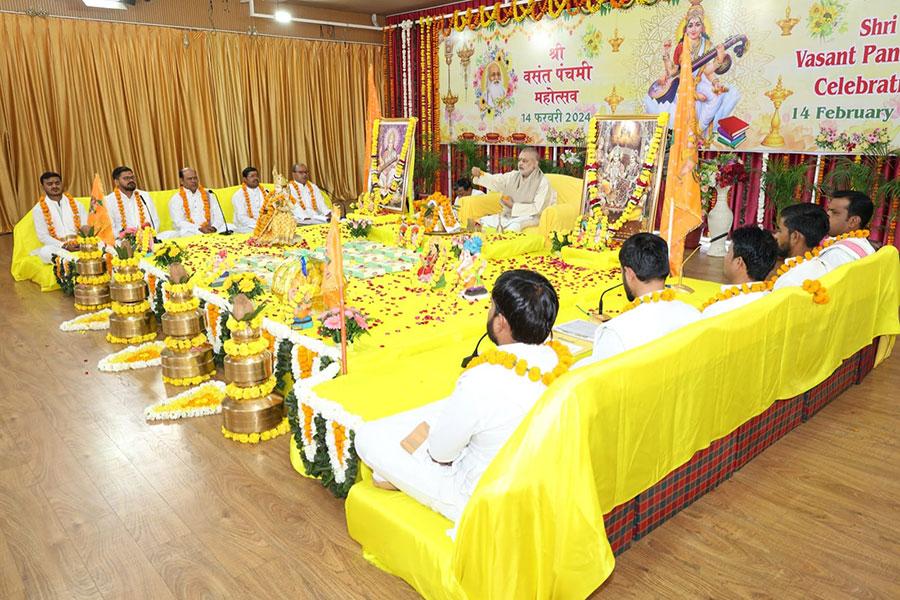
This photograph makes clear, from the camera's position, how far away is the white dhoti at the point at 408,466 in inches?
86.7

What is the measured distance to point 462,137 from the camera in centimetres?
1076

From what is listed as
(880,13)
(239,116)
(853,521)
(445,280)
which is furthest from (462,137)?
(853,521)

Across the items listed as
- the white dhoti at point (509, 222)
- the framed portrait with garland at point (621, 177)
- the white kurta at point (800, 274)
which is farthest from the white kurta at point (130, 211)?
the white kurta at point (800, 274)

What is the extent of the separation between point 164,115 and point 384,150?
15.0ft

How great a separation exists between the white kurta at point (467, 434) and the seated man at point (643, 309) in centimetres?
52

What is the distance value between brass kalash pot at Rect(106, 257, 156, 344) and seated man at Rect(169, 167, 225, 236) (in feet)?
6.47

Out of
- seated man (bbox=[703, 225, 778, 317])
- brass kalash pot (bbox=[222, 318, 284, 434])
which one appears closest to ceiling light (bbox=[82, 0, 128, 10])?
brass kalash pot (bbox=[222, 318, 284, 434])

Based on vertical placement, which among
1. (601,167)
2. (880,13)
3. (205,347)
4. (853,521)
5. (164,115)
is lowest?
(853,521)

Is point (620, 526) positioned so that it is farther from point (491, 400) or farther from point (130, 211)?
point (130, 211)

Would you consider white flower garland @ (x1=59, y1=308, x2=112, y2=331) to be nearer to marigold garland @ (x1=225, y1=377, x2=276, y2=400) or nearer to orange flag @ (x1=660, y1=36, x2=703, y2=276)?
marigold garland @ (x1=225, y1=377, x2=276, y2=400)

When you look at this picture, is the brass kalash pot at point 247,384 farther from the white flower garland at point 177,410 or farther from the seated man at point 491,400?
the seated man at point 491,400

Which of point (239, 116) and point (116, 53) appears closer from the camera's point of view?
point (116, 53)

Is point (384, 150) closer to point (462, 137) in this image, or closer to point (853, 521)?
point (462, 137)

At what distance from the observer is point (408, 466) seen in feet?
7.61
